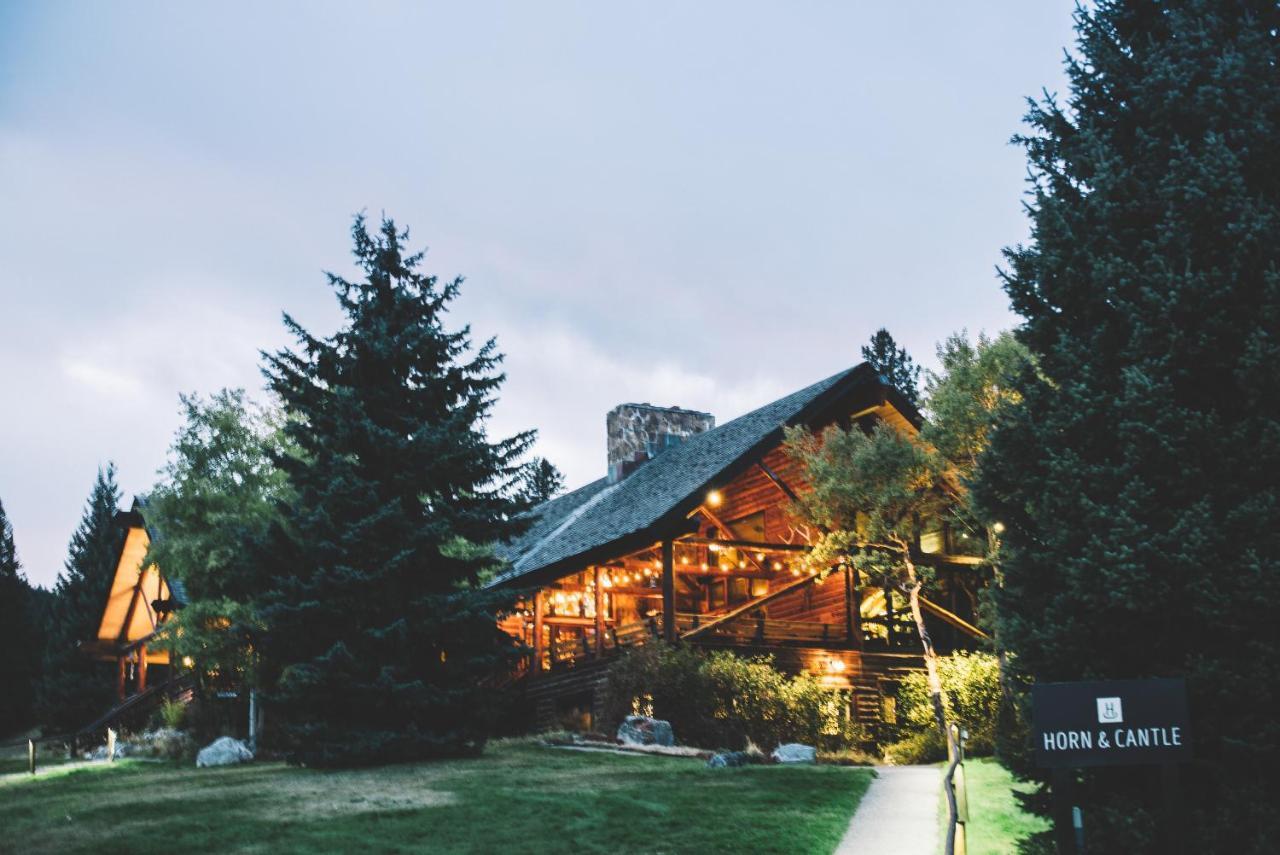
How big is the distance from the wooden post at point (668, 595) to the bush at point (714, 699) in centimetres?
108

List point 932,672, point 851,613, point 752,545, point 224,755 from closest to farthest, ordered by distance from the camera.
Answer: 1. point 224,755
2. point 932,672
3. point 752,545
4. point 851,613

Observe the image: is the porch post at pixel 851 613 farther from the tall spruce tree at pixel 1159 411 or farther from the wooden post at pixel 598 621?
the tall spruce tree at pixel 1159 411

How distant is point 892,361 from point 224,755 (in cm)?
3687

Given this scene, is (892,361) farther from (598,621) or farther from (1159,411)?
(1159,411)

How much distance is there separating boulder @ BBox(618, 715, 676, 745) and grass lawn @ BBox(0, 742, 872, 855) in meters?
2.85

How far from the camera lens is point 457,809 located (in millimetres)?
12938

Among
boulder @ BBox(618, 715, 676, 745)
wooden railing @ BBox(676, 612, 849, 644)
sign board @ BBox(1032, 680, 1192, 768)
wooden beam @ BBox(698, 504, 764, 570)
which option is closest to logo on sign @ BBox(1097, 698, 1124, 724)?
sign board @ BBox(1032, 680, 1192, 768)

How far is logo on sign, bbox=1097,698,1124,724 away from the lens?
812 centimetres

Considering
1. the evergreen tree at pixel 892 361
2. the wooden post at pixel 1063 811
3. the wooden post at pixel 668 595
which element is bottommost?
the wooden post at pixel 1063 811

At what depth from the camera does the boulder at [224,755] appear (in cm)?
2008

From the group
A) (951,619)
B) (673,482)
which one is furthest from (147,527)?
(951,619)

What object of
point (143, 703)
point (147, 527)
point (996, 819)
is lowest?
point (996, 819)

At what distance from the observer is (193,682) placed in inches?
1180

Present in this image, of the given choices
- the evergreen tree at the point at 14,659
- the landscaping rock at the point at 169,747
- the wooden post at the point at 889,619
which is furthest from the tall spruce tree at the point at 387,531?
the evergreen tree at the point at 14,659
